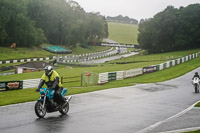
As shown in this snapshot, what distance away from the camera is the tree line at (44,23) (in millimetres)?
89312

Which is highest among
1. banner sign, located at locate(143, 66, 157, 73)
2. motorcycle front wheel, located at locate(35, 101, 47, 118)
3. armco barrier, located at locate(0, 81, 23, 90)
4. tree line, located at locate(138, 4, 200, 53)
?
tree line, located at locate(138, 4, 200, 53)

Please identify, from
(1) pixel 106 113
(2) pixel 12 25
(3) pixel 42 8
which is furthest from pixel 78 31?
(1) pixel 106 113

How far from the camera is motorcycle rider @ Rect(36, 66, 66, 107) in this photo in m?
12.8

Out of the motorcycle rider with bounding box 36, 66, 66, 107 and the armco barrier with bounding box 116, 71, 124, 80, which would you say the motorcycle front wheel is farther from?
the armco barrier with bounding box 116, 71, 124, 80

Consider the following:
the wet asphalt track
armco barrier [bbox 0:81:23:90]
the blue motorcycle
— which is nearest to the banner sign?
armco barrier [bbox 0:81:23:90]

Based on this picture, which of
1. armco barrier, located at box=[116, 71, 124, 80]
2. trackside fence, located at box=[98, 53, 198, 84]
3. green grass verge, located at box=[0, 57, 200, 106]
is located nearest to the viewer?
green grass verge, located at box=[0, 57, 200, 106]

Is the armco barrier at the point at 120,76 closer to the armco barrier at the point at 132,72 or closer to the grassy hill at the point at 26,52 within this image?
the armco barrier at the point at 132,72

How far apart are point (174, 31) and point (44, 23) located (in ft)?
152

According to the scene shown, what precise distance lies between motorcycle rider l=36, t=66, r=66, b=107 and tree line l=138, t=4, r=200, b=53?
82.6m

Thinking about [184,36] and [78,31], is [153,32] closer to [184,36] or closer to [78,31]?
[184,36]

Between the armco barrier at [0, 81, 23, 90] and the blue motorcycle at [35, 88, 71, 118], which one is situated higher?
the blue motorcycle at [35, 88, 71, 118]

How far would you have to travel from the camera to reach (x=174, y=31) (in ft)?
310

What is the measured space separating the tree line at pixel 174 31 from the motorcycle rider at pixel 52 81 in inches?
3250

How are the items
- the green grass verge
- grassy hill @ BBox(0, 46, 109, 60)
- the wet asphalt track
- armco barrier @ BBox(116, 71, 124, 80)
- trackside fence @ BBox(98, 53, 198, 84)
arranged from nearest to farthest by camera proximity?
the wet asphalt track < the green grass verge < trackside fence @ BBox(98, 53, 198, 84) < armco barrier @ BBox(116, 71, 124, 80) < grassy hill @ BBox(0, 46, 109, 60)
